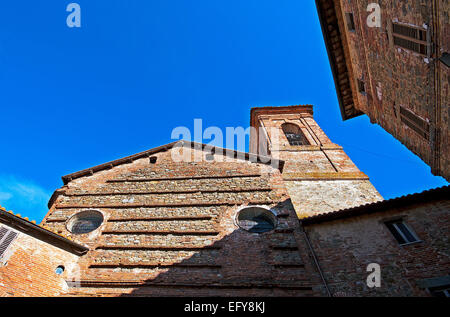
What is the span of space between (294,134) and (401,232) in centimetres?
1321

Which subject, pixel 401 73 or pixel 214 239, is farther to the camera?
pixel 401 73

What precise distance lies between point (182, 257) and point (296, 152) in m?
11.1

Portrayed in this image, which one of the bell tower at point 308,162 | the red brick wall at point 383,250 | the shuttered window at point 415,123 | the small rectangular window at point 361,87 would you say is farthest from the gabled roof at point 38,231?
the small rectangular window at point 361,87

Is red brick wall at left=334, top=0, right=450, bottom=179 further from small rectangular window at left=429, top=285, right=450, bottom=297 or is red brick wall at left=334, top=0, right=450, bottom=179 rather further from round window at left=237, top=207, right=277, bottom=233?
round window at left=237, top=207, right=277, bottom=233

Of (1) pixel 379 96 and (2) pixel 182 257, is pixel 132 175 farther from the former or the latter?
(1) pixel 379 96

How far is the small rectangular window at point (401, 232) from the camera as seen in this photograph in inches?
310

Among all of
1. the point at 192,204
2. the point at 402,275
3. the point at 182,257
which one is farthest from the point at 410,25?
the point at 182,257

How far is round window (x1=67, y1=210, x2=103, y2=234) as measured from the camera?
9570 millimetres

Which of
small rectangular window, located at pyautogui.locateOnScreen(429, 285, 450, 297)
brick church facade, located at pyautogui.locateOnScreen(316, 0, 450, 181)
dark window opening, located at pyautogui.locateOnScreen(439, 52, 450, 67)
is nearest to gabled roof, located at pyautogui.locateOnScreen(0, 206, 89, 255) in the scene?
small rectangular window, located at pyautogui.locateOnScreen(429, 285, 450, 297)

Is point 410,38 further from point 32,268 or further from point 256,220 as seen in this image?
point 32,268

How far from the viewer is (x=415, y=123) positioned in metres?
→ 9.98

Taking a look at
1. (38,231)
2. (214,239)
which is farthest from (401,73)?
(38,231)

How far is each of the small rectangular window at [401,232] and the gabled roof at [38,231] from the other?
29.1 ft

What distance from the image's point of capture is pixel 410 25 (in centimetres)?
848
